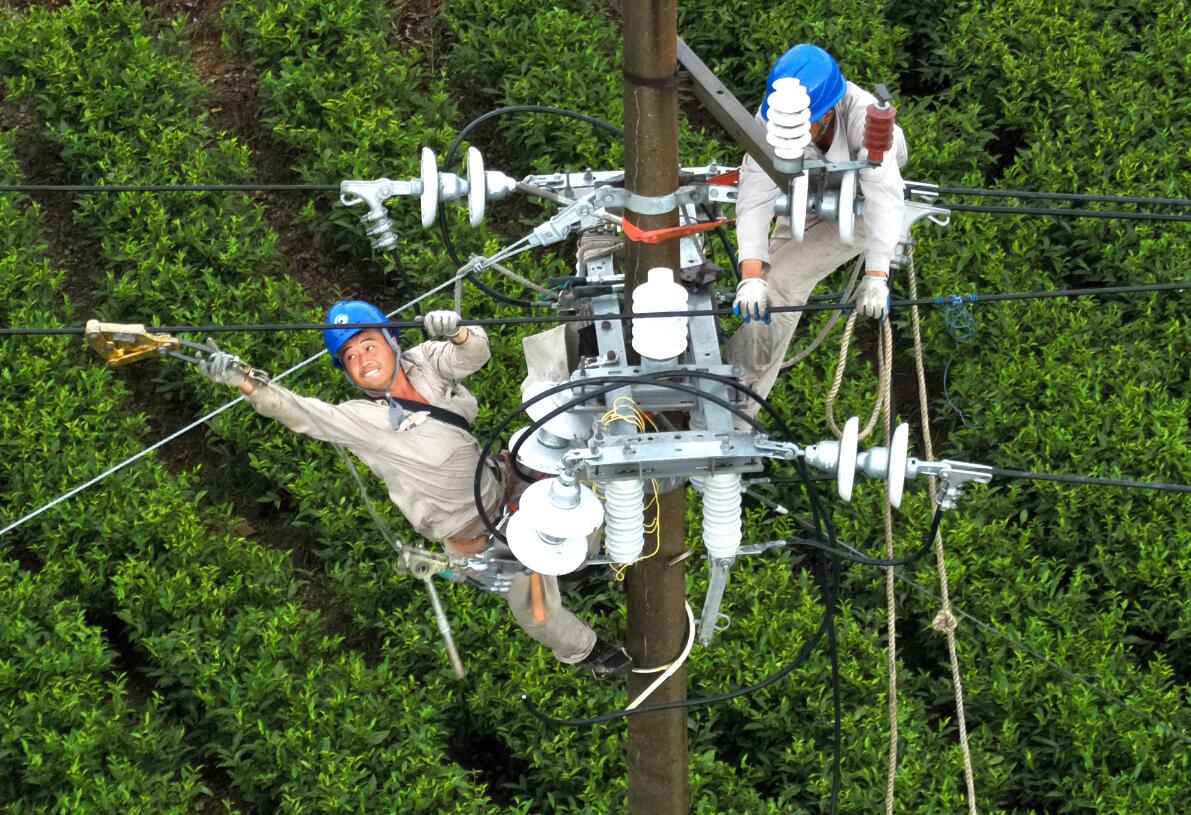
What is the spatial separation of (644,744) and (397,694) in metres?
2.73

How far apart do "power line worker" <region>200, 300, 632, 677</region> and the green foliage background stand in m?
2.78

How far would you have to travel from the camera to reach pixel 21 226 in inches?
456

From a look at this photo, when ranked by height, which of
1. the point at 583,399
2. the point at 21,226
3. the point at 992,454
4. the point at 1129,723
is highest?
the point at 583,399

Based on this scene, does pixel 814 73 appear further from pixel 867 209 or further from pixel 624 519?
pixel 624 519

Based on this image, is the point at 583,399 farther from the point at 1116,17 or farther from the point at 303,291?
the point at 1116,17

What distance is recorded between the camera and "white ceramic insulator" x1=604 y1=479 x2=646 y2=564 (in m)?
6.40

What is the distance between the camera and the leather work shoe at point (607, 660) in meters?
7.64

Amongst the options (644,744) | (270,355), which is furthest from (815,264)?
(270,355)

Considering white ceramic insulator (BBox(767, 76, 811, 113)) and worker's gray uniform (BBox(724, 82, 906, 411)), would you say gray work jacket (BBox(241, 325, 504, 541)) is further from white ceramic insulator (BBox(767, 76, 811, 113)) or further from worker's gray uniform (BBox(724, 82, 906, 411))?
white ceramic insulator (BBox(767, 76, 811, 113))

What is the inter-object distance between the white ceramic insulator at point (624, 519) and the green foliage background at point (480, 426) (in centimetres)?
366

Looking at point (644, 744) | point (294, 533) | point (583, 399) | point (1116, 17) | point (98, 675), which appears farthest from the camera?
point (1116, 17)

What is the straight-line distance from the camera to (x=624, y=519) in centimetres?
646

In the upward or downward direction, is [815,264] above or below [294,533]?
above

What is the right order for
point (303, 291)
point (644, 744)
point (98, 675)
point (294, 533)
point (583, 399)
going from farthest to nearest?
point (303, 291)
point (294, 533)
point (98, 675)
point (644, 744)
point (583, 399)
